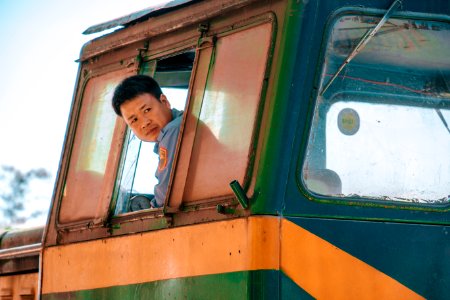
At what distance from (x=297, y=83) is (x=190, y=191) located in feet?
2.31

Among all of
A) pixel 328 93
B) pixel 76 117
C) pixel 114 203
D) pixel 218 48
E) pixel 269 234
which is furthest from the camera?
pixel 76 117

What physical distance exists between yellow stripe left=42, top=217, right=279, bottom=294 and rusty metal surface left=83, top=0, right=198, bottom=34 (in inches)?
44.4

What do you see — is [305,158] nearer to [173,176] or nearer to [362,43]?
[362,43]

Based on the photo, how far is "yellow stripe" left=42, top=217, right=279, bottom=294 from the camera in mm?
4188

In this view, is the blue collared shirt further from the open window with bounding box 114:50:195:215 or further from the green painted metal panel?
the green painted metal panel

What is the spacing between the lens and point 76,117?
5887 millimetres

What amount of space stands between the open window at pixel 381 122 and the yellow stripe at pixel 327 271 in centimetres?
24

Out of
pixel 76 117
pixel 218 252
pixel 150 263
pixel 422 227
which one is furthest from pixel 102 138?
pixel 422 227

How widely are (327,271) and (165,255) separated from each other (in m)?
0.83

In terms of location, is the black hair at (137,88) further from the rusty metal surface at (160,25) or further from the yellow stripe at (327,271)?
the yellow stripe at (327,271)

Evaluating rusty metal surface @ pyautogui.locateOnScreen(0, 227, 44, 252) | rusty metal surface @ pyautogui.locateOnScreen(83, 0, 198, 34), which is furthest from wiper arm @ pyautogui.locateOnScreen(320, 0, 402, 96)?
rusty metal surface @ pyautogui.locateOnScreen(0, 227, 44, 252)

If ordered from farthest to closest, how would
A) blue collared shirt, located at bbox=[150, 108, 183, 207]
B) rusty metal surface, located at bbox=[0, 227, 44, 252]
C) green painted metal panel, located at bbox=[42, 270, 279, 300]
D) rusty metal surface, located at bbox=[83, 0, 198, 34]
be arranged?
rusty metal surface, located at bbox=[0, 227, 44, 252] < rusty metal surface, located at bbox=[83, 0, 198, 34] < blue collared shirt, located at bbox=[150, 108, 183, 207] < green painted metal panel, located at bbox=[42, 270, 279, 300]

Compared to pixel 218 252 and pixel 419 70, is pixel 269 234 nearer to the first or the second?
pixel 218 252

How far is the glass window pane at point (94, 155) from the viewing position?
213 inches
